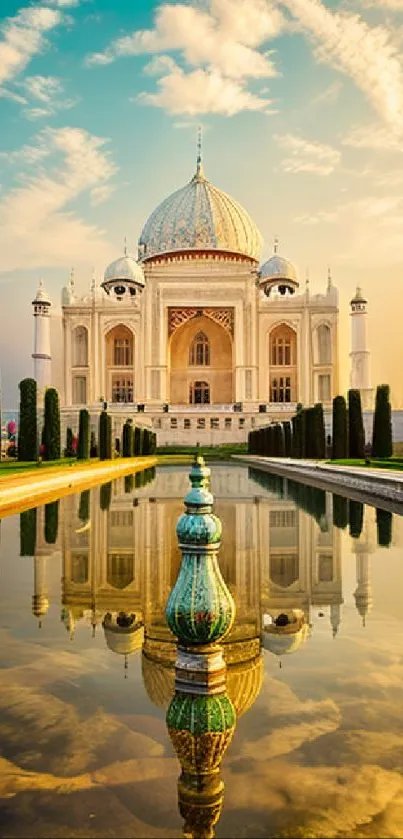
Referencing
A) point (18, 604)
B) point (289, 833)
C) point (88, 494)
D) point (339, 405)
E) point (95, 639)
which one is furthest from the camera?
point (339, 405)

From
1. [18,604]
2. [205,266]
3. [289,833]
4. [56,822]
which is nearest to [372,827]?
[289,833]

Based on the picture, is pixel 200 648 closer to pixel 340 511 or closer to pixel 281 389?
pixel 340 511

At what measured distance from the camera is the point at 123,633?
323 centimetres

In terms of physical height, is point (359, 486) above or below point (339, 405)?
below

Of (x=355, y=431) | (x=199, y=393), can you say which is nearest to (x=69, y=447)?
(x=355, y=431)

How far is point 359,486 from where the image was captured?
11.7 meters

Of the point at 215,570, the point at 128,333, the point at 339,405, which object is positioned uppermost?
the point at 128,333

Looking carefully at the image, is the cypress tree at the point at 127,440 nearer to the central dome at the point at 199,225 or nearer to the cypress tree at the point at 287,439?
the cypress tree at the point at 287,439

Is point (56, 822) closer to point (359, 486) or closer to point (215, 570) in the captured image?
point (215, 570)

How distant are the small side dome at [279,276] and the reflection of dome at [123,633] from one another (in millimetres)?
39106

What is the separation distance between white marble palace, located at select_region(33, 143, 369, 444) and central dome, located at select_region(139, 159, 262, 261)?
0.08 m

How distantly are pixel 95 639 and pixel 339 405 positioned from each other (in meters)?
17.5

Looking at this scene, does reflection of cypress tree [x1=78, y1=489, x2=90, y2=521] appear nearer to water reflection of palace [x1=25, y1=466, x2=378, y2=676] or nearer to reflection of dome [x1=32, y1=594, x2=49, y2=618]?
water reflection of palace [x1=25, y1=466, x2=378, y2=676]

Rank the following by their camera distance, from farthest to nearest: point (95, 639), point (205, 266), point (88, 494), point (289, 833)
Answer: point (205, 266) → point (88, 494) → point (95, 639) → point (289, 833)
